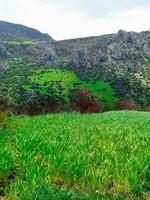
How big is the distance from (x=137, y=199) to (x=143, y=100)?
16008cm

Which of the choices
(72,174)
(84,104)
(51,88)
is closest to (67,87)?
(51,88)

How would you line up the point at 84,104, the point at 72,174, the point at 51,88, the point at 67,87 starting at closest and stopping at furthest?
the point at 72,174, the point at 84,104, the point at 51,88, the point at 67,87

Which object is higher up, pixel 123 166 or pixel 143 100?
pixel 123 166

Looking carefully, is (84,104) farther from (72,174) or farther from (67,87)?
(67,87)

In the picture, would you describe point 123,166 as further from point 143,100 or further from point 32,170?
point 143,100

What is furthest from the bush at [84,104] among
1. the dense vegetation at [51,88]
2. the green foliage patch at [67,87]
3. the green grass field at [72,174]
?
the green grass field at [72,174]

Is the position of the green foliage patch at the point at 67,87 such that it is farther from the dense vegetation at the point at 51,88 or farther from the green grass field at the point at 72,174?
the green grass field at the point at 72,174

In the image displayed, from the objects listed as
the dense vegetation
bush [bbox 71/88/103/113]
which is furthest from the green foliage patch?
bush [bbox 71/88/103/113]

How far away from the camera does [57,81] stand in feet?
642

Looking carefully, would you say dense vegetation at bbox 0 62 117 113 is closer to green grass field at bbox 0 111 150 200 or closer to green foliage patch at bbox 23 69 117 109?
green foliage patch at bbox 23 69 117 109

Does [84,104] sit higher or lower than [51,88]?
higher

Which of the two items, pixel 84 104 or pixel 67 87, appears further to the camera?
pixel 67 87

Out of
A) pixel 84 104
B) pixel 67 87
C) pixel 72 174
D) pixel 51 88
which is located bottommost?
pixel 67 87

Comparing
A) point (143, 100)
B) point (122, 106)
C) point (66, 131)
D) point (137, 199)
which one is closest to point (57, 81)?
point (143, 100)
